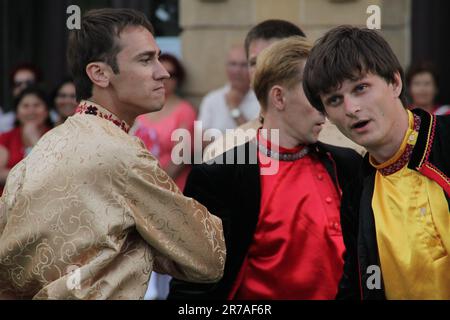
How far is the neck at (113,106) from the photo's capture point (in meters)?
4.40

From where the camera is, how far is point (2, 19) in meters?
9.97

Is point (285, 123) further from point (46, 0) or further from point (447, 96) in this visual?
point (46, 0)

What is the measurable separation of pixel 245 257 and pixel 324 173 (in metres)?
0.55

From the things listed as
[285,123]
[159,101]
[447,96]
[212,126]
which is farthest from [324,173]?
[447,96]

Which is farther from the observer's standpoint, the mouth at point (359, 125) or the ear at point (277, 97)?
the ear at point (277, 97)

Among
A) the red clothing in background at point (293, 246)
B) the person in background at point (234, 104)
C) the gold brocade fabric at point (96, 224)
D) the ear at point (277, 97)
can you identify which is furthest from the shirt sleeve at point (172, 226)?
the person in background at point (234, 104)

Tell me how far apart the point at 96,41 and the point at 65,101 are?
3.76 metres

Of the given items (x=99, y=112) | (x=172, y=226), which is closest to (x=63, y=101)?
(x=99, y=112)

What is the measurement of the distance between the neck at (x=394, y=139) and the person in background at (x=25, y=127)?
4.23 metres

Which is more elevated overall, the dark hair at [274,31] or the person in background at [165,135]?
the dark hair at [274,31]

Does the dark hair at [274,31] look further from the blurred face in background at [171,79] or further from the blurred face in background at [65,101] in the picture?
the blurred face in background at [65,101]

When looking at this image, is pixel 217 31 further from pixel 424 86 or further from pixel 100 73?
pixel 100 73

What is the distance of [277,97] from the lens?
5.32m

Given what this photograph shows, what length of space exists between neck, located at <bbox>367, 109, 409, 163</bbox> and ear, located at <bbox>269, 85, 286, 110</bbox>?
3.99 feet
